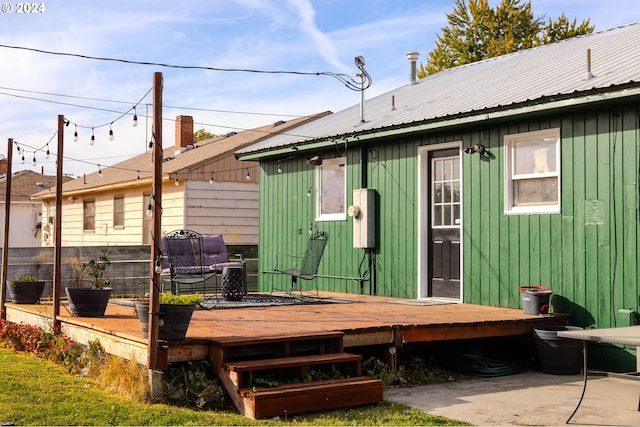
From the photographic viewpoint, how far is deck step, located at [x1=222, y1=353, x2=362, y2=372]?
5.55 metres

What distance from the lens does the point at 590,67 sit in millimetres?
7879

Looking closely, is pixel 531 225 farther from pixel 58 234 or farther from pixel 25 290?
pixel 25 290

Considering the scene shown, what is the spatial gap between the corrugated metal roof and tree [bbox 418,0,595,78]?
13.7 m

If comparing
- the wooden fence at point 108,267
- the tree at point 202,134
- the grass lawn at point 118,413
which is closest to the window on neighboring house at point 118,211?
the wooden fence at point 108,267

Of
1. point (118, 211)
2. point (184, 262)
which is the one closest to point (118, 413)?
point (184, 262)

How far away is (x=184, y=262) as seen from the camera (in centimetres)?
993

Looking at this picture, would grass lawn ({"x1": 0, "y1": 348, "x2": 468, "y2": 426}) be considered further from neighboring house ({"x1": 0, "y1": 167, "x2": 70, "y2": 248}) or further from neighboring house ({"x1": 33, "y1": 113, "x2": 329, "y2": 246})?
neighboring house ({"x1": 0, "y1": 167, "x2": 70, "y2": 248})

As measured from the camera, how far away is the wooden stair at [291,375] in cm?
530

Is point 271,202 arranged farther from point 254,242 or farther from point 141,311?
point 141,311

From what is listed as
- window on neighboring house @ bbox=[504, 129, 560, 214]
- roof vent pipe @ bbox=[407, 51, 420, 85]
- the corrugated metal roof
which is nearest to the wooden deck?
window on neighboring house @ bbox=[504, 129, 560, 214]

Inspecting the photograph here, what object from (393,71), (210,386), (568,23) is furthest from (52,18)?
(568,23)

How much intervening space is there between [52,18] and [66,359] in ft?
15.7

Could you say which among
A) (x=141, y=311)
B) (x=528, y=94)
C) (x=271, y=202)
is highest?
(x=528, y=94)

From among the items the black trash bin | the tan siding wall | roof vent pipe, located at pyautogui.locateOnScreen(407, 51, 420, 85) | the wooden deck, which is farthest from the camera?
the tan siding wall
